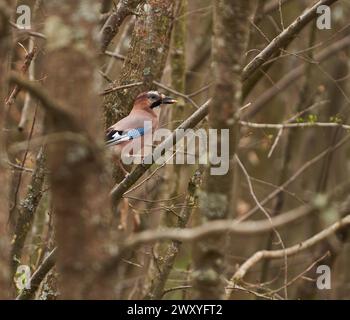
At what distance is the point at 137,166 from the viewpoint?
5.85m

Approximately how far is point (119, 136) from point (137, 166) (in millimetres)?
1262

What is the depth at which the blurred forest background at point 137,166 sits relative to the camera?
307 cm

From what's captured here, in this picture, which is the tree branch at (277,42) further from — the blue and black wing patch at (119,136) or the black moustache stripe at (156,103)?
the black moustache stripe at (156,103)

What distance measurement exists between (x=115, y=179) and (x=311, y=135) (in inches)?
271

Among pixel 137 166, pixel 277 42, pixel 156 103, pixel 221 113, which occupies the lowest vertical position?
pixel 221 113

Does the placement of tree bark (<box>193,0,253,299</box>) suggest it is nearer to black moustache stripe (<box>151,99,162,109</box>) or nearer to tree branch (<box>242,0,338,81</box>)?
tree branch (<box>242,0,338,81</box>)

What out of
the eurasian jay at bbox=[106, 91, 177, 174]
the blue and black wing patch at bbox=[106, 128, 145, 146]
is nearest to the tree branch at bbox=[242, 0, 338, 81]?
the eurasian jay at bbox=[106, 91, 177, 174]

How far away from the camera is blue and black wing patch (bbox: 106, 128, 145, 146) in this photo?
6.89 meters

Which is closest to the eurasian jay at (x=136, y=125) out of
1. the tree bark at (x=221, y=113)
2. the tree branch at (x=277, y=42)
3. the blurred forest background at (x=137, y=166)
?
the blurred forest background at (x=137, y=166)

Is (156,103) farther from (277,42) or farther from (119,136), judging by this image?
(277,42)

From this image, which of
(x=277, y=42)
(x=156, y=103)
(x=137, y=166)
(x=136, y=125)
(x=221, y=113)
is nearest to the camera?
(x=221, y=113)

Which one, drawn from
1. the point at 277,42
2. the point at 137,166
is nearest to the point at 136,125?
the point at 137,166

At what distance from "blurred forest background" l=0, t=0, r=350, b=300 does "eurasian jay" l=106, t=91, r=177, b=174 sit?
13 cm

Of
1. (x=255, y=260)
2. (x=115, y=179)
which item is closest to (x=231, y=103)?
(x=115, y=179)
